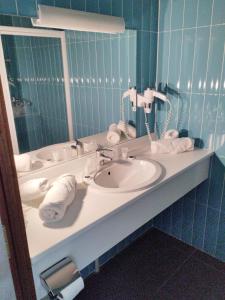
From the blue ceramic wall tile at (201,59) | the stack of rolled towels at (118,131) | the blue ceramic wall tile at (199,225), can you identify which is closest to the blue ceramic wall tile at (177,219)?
the blue ceramic wall tile at (199,225)

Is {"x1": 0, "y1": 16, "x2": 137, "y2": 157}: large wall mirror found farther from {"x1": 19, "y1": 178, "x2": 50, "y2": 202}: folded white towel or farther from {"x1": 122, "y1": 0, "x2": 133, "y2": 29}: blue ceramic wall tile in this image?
{"x1": 19, "y1": 178, "x2": 50, "y2": 202}: folded white towel

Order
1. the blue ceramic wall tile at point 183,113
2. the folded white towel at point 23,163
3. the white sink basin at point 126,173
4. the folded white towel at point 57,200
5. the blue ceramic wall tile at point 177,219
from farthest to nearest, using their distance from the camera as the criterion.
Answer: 1. the blue ceramic wall tile at point 177,219
2. the blue ceramic wall tile at point 183,113
3. the white sink basin at point 126,173
4. the folded white towel at point 23,163
5. the folded white towel at point 57,200

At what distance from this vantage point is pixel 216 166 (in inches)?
69.3

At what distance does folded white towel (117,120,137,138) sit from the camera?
1805 millimetres

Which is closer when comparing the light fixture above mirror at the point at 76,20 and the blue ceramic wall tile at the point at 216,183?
the light fixture above mirror at the point at 76,20

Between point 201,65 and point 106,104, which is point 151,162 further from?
point 201,65

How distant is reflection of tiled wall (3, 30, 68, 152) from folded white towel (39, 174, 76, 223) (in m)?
0.33

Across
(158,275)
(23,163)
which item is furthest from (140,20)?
(158,275)

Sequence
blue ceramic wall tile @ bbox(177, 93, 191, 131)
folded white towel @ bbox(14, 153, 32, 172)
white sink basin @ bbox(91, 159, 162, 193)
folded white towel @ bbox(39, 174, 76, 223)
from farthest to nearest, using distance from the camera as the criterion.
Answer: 1. blue ceramic wall tile @ bbox(177, 93, 191, 131)
2. white sink basin @ bbox(91, 159, 162, 193)
3. folded white towel @ bbox(14, 153, 32, 172)
4. folded white towel @ bbox(39, 174, 76, 223)

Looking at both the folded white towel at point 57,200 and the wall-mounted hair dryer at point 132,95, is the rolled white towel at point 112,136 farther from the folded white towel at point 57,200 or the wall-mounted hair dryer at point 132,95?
the folded white towel at point 57,200

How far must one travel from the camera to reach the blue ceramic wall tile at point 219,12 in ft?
4.82

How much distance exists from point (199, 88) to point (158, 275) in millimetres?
1392

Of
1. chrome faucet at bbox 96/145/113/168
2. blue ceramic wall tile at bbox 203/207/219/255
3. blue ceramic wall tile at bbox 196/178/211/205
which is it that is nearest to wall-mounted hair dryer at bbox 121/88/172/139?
chrome faucet at bbox 96/145/113/168

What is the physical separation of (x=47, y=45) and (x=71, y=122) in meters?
0.46
